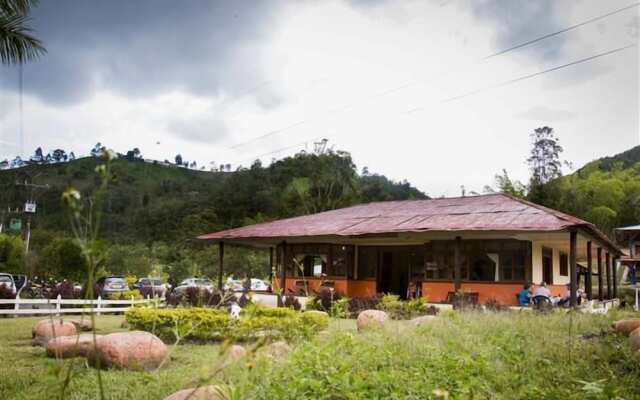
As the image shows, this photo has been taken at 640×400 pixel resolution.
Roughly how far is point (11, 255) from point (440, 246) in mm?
25599

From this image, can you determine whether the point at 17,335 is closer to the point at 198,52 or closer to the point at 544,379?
the point at 198,52

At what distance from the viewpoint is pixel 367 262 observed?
23.6 m

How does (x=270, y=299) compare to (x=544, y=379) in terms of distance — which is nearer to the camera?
(x=544, y=379)

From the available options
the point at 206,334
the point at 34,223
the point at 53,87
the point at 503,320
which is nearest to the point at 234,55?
the point at 53,87

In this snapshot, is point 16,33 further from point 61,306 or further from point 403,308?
point 403,308

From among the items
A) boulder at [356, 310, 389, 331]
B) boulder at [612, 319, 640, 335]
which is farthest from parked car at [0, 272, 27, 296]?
boulder at [612, 319, 640, 335]

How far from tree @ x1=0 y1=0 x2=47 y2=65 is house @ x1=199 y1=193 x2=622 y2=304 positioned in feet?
29.5

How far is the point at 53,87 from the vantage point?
1223cm

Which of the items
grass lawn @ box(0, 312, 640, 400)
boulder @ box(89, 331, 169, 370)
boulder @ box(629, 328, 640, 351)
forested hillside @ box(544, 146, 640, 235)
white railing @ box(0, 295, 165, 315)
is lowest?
white railing @ box(0, 295, 165, 315)

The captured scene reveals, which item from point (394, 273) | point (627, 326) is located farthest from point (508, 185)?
point (627, 326)

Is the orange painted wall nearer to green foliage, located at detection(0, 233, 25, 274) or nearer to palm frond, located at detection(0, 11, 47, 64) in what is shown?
palm frond, located at detection(0, 11, 47, 64)

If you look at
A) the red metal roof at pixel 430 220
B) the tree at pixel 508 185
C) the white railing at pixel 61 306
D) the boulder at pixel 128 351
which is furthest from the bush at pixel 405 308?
the tree at pixel 508 185

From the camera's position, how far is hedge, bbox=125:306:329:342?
9891 millimetres

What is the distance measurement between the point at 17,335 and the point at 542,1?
15.3 meters
